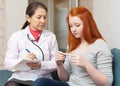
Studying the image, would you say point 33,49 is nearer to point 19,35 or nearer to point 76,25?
point 19,35

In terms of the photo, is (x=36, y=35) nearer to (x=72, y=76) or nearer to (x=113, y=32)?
(x=72, y=76)

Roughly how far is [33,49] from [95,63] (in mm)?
603

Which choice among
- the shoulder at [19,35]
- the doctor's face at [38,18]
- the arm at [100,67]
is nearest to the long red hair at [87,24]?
the arm at [100,67]

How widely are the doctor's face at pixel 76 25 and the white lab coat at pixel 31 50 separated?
41 centimetres

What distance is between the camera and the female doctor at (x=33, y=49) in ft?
6.60

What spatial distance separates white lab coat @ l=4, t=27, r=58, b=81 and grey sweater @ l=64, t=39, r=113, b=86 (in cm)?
32

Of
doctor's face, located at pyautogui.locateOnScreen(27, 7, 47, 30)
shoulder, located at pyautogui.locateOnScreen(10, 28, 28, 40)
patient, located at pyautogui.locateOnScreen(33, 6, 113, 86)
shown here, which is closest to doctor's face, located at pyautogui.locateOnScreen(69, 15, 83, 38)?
patient, located at pyautogui.locateOnScreen(33, 6, 113, 86)

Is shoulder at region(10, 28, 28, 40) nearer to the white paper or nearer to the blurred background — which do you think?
the white paper

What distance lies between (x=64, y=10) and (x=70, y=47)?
1368 mm

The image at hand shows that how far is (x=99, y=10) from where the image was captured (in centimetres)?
244

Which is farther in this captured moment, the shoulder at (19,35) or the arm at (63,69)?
the shoulder at (19,35)

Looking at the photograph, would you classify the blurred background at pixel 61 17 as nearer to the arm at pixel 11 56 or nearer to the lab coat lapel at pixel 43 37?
the lab coat lapel at pixel 43 37

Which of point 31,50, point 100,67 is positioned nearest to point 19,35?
point 31,50

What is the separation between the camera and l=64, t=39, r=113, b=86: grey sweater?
1.61m
